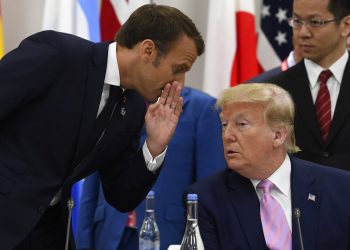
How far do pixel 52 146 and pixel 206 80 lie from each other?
257 cm

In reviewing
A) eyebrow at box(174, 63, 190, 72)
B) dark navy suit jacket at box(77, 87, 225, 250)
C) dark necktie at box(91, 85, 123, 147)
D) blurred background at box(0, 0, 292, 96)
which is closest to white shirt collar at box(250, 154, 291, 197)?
eyebrow at box(174, 63, 190, 72)

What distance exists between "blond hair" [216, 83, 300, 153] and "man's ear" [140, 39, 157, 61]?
397 millimetres

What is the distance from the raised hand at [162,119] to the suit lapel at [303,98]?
988mm

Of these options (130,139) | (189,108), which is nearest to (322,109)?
(189,108)

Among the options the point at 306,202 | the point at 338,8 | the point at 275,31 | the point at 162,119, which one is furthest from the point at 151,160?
the point at 275,31

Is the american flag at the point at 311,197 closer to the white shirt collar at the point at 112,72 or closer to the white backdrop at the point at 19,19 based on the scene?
the white shirt collar at the point at 112,72

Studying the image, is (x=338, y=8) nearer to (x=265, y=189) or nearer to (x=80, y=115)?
(x=265, y=189)

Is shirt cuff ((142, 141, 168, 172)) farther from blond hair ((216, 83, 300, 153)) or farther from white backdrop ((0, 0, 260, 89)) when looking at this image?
white backdrop ((0, 0, 260, 89))

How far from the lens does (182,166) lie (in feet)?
13.1

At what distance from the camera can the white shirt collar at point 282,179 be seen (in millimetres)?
3121

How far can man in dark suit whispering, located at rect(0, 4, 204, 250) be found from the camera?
275 centimetres

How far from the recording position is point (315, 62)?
3.99 meters

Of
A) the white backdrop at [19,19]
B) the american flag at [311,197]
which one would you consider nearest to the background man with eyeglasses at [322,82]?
the american flag at [311,197]

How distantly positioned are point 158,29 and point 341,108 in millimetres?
1275
